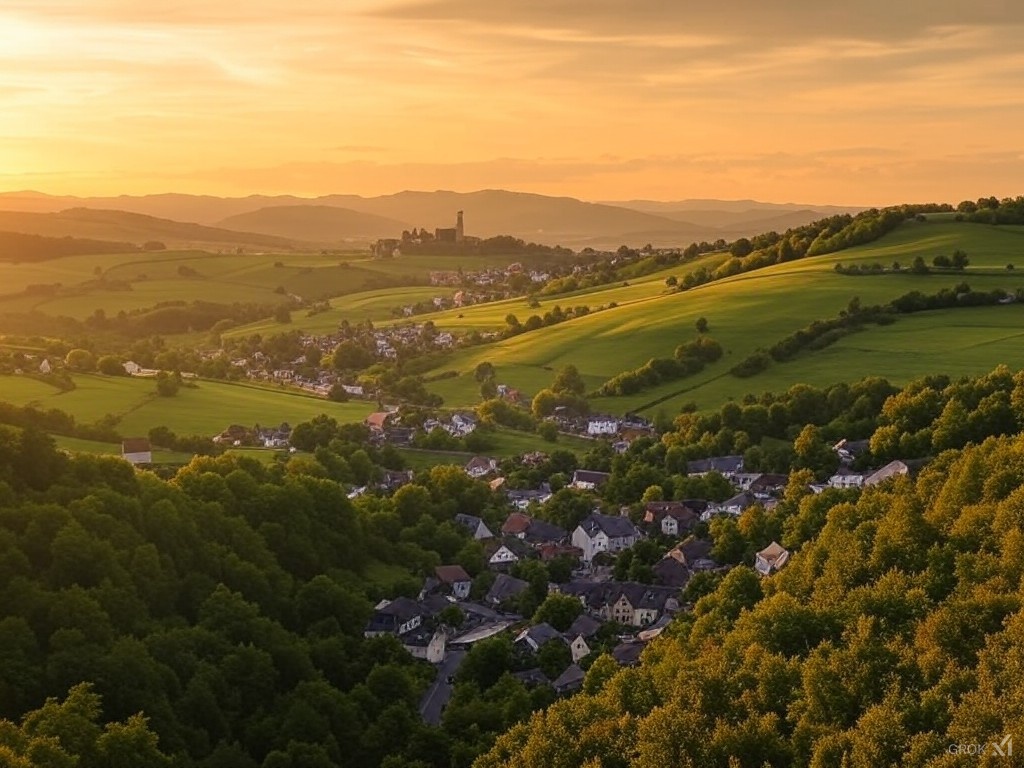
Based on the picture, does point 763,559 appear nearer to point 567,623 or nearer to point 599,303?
point 567,623

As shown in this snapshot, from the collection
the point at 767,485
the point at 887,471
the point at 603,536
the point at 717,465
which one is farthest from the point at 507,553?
the point at 887,471

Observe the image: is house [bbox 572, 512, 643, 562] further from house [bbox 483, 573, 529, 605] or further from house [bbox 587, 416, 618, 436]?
house [bbox 587, 416, 618, 436]

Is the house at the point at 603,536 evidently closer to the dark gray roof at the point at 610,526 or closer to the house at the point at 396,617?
the dark gray roof at the point at 610,526

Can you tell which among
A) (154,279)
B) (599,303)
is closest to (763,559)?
(599,303)

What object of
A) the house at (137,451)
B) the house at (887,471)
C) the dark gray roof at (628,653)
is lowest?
the dark gray roof at (628,653)

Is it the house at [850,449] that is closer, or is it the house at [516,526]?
the house at [516,526]

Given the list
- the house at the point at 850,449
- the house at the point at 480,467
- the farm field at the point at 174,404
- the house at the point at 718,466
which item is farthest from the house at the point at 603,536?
the farm field at the point at 174,404
